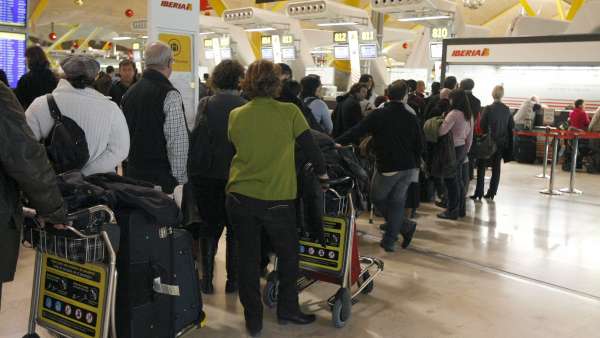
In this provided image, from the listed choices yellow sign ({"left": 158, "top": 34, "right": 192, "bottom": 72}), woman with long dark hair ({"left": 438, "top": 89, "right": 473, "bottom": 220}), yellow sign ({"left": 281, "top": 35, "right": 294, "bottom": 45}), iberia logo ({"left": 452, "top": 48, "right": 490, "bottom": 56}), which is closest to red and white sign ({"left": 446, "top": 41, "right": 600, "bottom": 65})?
iberia logo ({"left": 452, "top": 48, "right": 490, "bottom": 56})

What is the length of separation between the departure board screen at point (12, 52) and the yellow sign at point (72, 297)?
322 centimetres

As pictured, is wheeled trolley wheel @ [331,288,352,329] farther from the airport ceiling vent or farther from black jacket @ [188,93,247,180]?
the airport ceiling vent

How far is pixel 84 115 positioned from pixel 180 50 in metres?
2.57

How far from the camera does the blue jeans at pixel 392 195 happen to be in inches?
197

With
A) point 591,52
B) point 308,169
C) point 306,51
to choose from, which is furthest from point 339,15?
point 308,169

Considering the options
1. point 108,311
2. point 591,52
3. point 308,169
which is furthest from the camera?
point 591,52

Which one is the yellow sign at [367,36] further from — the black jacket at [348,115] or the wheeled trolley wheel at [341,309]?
the wheeled trolley wheel at [341,309]

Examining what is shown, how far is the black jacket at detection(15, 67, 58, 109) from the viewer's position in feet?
17.0

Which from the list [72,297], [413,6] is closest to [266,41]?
[413,6]

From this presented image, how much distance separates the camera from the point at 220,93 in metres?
3.81

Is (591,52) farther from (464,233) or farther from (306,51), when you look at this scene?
(306,51)

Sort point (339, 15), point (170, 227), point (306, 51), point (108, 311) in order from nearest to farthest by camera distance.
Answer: point (108, 311), point (170, 227), point (339, 15), point (306, 51)

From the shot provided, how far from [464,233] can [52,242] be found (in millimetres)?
4484

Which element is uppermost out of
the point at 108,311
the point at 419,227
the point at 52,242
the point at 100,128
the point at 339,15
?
the point at 339,15
